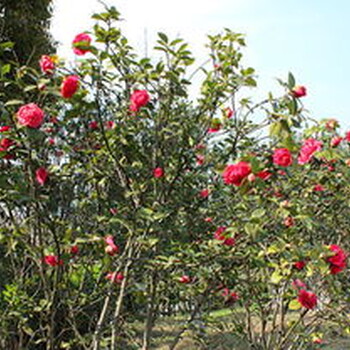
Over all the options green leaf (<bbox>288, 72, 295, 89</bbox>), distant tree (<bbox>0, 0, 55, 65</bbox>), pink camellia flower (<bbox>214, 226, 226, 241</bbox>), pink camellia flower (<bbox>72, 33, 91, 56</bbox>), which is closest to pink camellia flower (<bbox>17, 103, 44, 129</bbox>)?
pink camellia flower (<bbox>72, 33, 91, 56</bbox>)

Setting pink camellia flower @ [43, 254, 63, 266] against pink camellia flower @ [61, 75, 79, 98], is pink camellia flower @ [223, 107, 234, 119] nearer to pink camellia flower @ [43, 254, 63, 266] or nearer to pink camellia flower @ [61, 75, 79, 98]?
pink camellia flower @ [61, 75, 79, 98]

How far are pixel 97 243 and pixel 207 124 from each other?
100 cm

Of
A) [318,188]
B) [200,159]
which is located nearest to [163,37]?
[200,159]

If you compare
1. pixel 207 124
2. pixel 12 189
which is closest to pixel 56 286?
pixel 12 189

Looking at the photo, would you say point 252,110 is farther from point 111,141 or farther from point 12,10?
point 12,10

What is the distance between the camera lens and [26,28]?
7582 millimetres

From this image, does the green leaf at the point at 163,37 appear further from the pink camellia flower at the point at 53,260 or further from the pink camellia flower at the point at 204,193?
the pink camellia flower at the point at 53,260

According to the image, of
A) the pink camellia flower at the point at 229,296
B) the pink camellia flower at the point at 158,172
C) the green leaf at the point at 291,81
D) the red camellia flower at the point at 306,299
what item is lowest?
the pink camellia flower at the point at 229,296

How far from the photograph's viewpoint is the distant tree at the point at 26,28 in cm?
752

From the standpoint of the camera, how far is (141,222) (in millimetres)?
2816

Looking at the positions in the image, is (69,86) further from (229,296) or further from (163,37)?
(229,296)

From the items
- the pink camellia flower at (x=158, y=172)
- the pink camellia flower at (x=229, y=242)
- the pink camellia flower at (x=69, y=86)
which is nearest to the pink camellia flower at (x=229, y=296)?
the pink camellia flower at (x=229, y=242)

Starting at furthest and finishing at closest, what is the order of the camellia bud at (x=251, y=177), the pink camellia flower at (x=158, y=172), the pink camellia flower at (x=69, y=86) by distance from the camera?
the pink camellia flower at (x=158, y=172) → the pink camellia flower at (x=69, y=86) → the camellia bud at (x=251, y=177)

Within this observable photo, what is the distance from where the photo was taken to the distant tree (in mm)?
7523
